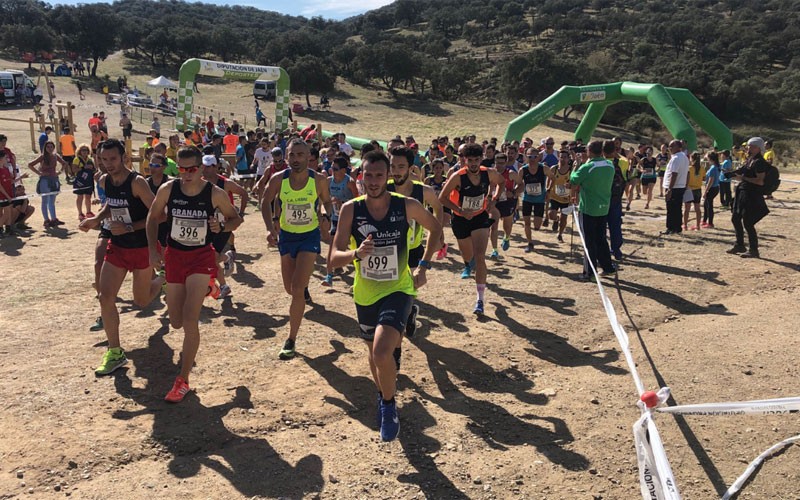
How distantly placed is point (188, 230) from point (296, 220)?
145 cm

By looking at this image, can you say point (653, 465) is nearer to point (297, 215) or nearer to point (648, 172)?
point (297, 215)

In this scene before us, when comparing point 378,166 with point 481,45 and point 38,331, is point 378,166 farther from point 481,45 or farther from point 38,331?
point 481,45

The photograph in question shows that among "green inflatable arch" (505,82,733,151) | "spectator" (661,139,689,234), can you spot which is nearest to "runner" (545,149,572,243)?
"spectator" (661,139,689,234)

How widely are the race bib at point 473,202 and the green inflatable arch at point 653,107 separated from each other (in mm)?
16070

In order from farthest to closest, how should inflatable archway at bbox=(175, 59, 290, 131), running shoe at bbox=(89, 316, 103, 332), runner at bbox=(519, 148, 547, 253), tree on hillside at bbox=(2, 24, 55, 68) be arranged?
tree on hillside at bbox=(2, 24, 55, 68), inflatable archway at bbox=(175, 59, 290, 131), runner at bbox=(519, 148, 547, 253), running shoe at bbox=(89, 316, 103, 332)

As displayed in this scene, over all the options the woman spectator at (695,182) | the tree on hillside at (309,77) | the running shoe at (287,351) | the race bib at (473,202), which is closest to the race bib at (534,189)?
the woman spectator at (695,182)

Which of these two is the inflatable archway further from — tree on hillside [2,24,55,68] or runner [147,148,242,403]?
tree on hillside [2,24,55,68]

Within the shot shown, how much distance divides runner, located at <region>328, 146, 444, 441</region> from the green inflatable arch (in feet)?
63.0

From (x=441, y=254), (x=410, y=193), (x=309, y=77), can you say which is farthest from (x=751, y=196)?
(x=309, y=77)

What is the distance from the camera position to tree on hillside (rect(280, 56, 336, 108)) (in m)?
55.4

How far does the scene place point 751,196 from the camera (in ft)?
33.9

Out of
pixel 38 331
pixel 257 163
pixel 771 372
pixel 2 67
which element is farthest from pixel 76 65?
pixel 771 372

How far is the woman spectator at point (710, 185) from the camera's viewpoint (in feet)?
43.6

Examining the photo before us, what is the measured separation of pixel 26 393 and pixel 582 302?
21.1ft
